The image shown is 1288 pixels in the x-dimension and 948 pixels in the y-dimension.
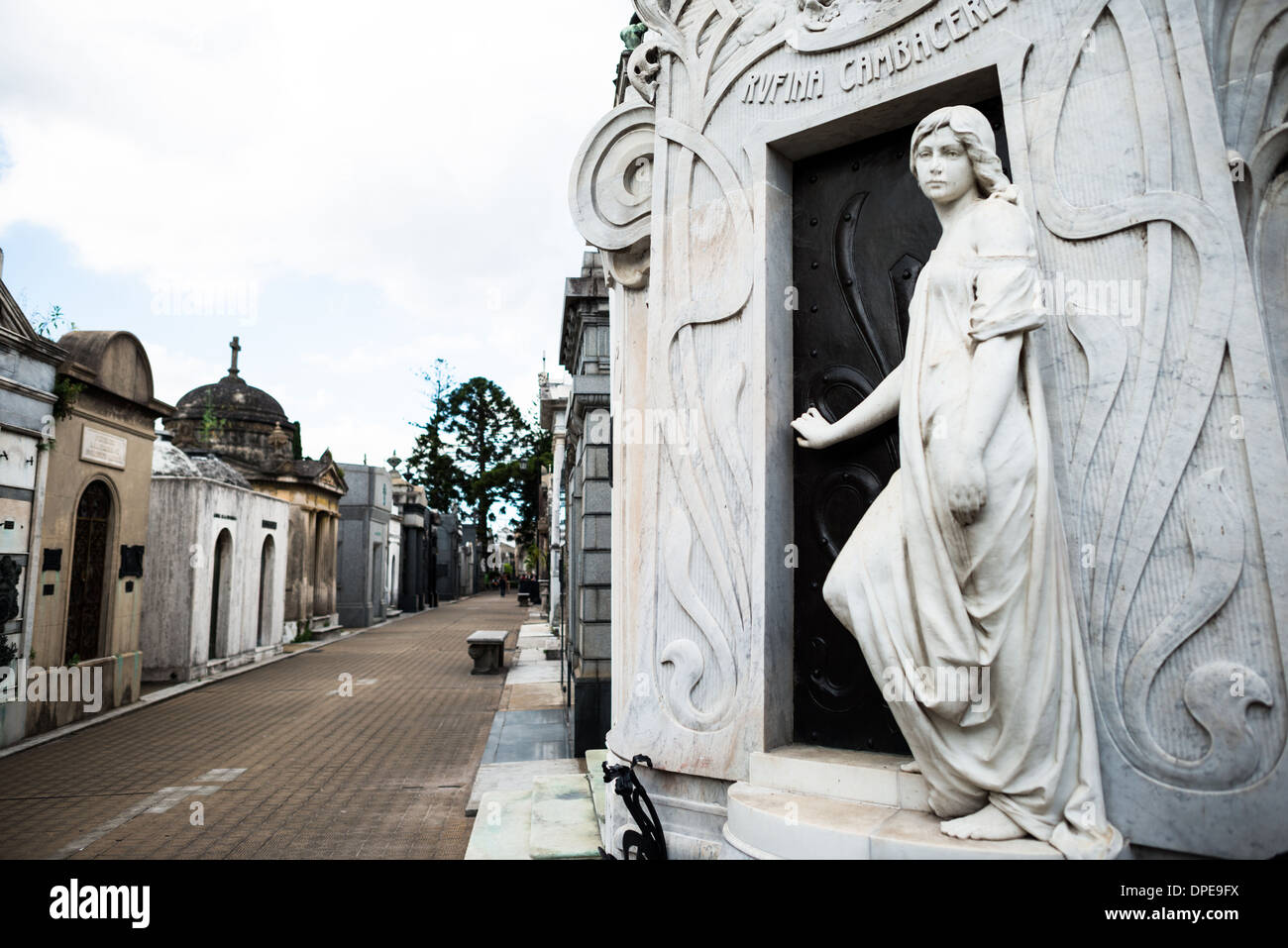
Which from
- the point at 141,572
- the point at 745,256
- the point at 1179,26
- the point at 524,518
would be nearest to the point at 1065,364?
the point at 1179,26

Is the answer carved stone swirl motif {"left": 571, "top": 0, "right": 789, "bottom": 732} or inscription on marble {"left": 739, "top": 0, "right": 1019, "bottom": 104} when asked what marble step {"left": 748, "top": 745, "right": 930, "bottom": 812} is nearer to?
carved stone swirl motif {"left": 571, "top": 0, "right": 789, "bottom": 732}

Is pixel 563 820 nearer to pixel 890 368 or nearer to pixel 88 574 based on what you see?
pixel 890 368

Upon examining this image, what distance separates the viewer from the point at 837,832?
264 cm

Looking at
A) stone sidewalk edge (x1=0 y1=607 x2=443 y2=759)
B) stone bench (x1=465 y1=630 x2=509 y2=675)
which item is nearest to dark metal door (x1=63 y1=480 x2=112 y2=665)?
stone sidewalk edge (x1=0 y1=607 x2=443 y2=759)

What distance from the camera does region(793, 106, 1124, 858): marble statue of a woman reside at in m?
2.46

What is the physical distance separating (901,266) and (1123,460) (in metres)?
1.28

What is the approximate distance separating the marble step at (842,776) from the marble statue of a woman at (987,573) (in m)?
0.20

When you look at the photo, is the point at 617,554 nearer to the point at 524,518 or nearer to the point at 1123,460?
the point at 1123,460

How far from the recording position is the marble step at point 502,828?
171 inches

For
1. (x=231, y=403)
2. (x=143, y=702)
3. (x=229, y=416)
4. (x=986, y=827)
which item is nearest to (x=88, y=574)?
(x=143, y=702)

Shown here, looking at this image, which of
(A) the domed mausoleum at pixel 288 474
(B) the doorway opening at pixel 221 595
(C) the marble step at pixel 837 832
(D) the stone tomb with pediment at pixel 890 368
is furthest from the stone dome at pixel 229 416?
(C) the marble step at pixel 837 832

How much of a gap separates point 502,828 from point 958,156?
4414mm

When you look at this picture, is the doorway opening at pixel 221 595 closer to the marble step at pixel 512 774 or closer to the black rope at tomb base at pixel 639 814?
the marble step at pixel 512 774

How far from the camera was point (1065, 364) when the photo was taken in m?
2.78
